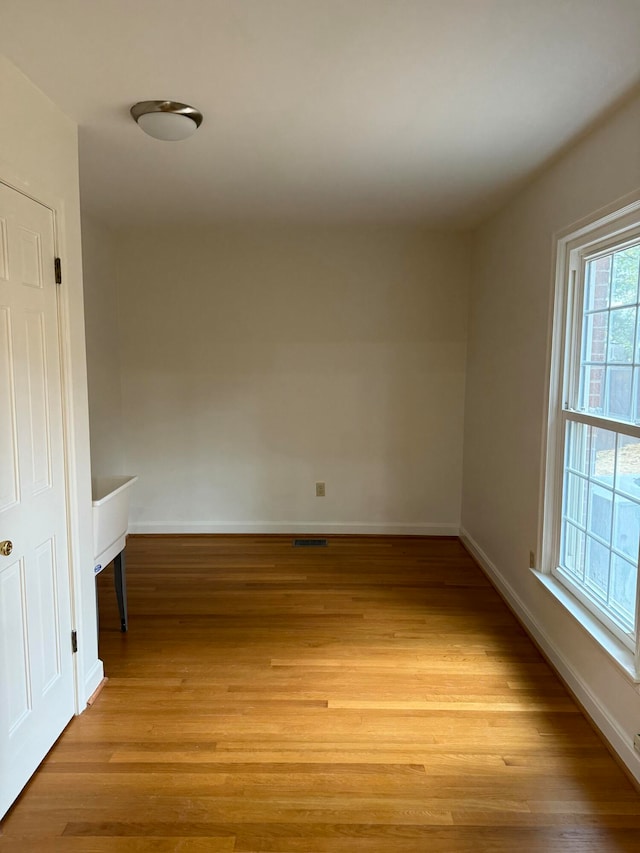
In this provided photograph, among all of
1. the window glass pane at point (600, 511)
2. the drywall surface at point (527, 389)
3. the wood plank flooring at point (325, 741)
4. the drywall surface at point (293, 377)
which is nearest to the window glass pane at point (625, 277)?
the drywall surface at point (527, 389)

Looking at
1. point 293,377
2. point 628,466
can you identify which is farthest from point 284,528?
point 628,466

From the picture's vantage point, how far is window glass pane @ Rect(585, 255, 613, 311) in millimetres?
2379

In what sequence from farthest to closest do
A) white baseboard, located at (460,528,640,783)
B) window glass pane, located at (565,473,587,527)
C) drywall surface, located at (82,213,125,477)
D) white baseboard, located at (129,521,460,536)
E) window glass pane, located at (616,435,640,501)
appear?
white baseboard, located at (129,521,460,536), drywall surface, located at (82,213,125,477), window glass pane, located at (565,473,587,527), window glass pane, located at (616,435,640,501), white baseboard, located at (460,528,640,783)

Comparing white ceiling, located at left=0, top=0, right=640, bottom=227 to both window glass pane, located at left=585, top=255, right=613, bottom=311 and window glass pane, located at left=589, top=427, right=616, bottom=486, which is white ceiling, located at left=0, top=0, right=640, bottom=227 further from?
window glass pane, located at left=589, top=427, right=616, bottom=486

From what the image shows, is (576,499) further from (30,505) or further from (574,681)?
(30,505)

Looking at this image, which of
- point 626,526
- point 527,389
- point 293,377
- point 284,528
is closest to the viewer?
point 626,526

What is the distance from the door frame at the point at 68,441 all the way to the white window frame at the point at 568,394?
6.97 feet

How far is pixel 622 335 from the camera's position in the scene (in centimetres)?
226

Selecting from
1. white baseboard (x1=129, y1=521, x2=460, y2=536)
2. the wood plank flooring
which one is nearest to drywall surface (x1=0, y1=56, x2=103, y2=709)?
the wood plank flooring

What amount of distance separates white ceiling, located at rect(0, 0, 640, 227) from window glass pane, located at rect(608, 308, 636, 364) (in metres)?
0.78

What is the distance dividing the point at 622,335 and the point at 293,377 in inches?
105

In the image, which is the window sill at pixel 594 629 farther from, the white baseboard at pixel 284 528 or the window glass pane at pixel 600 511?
the white baseboard at pixel 284 528

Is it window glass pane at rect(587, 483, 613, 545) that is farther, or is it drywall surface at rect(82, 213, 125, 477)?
drywall surface at rect(82, 213, 125, 477)

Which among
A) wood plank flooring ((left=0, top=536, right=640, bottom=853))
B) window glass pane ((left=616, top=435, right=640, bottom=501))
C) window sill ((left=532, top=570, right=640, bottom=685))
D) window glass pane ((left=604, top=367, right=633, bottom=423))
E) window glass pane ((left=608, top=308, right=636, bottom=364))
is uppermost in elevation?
window glass pane ((left=608, top=308, right=636, bottom=364))
